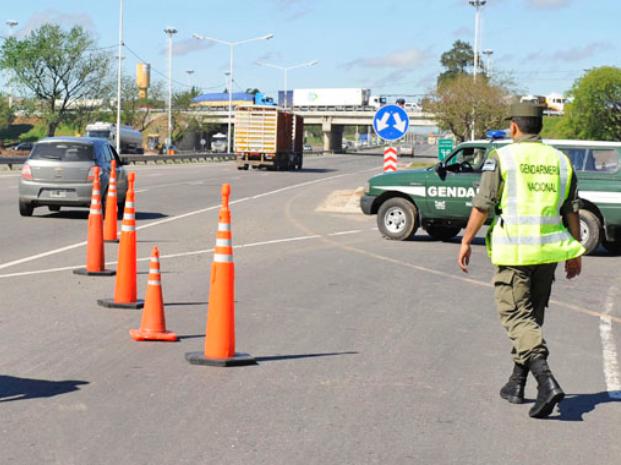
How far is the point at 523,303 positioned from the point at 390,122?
1878cm

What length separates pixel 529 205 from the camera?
22.4 feet

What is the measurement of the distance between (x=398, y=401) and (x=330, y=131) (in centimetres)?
13401

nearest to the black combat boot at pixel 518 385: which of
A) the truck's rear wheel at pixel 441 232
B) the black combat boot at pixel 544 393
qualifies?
the black combat boot at pixel 544 393

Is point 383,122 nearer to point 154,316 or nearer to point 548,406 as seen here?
point 154,316

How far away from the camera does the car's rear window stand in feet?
71.5

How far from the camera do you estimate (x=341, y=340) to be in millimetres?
9156

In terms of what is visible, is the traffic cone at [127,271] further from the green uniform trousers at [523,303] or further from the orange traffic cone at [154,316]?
the green uniform trousers at [523,303]

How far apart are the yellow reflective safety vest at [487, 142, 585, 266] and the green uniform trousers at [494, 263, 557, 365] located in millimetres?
105

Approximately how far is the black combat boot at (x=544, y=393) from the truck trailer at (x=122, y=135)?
81409 millimetres

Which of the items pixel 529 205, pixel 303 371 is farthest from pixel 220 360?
pixel 529 205

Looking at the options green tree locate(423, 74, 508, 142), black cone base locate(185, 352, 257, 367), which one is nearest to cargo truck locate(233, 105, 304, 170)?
green tree locate(423, 74, 508, 142)

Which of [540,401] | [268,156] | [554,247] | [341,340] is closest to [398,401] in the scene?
[540,401]

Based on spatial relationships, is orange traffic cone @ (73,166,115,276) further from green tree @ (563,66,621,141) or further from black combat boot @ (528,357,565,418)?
green tree @ (563,66,621,141)

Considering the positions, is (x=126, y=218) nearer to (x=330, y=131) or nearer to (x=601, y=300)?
(x=601, y=300)
